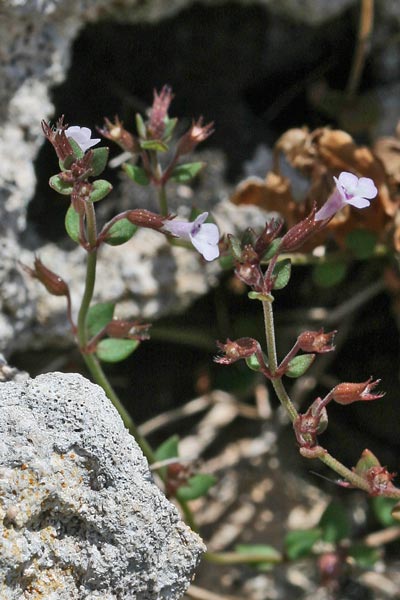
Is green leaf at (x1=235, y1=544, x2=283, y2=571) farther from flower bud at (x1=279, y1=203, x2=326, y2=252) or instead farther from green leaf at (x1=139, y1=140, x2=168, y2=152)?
green leaf at (x1=139, y1=140, x2=168, y2=152)

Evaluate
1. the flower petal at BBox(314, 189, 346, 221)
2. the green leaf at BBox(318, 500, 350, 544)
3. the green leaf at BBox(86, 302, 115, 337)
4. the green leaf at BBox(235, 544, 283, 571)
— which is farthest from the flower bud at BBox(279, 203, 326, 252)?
the green leaf at BBox(235, 544, 283, 571)

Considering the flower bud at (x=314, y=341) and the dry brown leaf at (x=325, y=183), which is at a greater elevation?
the flower bud at (x=314, y=341)

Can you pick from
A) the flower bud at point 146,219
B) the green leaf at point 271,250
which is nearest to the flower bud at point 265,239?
the green leaf at point 271,250

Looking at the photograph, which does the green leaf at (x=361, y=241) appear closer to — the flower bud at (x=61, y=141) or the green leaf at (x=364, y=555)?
the green leaf at (x=364, y=555)

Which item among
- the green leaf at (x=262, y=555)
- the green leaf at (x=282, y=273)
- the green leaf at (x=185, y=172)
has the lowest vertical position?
the green leaf at (x=262, y=555)

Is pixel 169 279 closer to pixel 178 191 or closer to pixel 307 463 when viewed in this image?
pixel 178 191

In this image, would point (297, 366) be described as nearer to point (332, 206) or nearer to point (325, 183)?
point (332, 206)

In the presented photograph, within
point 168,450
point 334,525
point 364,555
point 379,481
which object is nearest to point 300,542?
point 334,525
